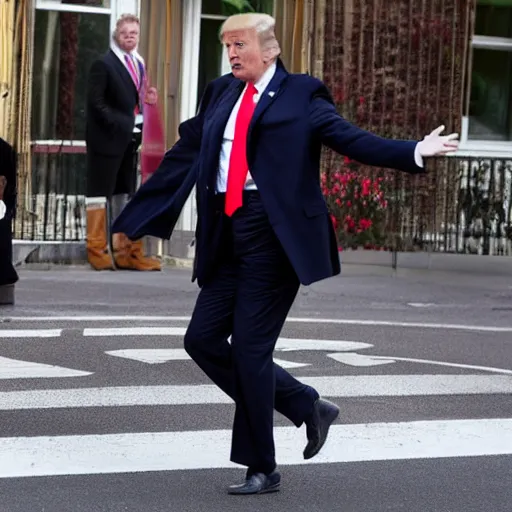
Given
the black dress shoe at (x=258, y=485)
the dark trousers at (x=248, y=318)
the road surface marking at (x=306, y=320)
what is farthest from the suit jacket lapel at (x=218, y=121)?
the road surface marking at (x=306, y=320)

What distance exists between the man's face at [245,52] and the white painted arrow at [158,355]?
3.78m

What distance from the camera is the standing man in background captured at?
15.6 metres

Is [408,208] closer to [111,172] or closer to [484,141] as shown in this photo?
[484,141]

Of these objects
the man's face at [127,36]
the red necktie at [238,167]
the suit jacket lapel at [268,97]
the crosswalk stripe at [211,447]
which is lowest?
the crosswalk stripe at [211,447]

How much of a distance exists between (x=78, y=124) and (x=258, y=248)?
1157 centimetres

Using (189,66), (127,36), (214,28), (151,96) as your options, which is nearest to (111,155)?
Result: (151,96)

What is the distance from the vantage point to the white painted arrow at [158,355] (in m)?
10.2

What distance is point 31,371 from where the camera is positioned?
9648mm

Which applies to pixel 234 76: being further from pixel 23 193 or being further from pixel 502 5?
pixel 502 5

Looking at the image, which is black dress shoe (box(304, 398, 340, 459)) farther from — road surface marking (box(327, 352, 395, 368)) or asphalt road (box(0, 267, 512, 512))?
road surface marking (box(327, 352, 395, 368))

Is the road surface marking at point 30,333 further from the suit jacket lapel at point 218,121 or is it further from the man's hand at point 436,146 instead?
the man's hand at point 436,146

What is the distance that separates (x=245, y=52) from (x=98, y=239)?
32.9ft

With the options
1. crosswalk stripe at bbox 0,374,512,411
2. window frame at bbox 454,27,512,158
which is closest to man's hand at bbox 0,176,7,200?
crosswalk stripe at bbox 0,374,512,411

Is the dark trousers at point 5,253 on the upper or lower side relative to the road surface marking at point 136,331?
upper
